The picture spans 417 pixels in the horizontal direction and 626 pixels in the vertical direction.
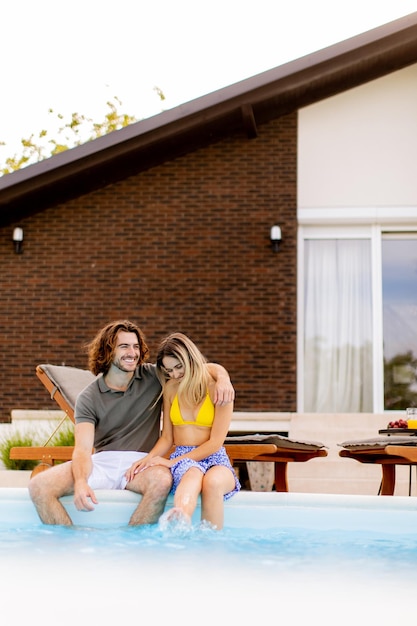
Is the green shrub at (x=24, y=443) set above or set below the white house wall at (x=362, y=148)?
below

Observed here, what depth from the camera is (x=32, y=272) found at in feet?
31.3

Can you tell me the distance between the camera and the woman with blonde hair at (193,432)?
14.0 ft

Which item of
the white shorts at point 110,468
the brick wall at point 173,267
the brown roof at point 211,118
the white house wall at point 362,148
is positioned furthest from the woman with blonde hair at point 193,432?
the white house wall at point 362,148

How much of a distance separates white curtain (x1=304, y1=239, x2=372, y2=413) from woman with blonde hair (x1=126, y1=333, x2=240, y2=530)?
490cm

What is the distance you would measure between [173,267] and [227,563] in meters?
5.85

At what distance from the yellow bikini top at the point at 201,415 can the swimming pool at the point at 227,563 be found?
42cm

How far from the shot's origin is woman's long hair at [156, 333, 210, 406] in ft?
14.7

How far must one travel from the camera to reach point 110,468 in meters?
4.64

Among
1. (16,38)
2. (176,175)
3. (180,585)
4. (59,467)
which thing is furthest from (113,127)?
(180,585)

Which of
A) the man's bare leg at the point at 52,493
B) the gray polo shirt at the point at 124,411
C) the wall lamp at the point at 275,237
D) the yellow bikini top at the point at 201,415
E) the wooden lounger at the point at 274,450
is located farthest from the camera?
the wall lamp at the point at 275,237

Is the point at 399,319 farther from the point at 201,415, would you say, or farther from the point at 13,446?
the point at 201,415

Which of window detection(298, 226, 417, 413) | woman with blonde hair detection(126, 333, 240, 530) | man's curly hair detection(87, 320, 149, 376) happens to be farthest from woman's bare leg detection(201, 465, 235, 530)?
window detection(298, 226, 417, 413)

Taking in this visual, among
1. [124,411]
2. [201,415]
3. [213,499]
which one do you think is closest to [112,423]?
[124,411]

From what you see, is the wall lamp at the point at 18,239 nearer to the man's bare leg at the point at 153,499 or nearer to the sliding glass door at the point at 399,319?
the sliding glass door at the point at 399,319
